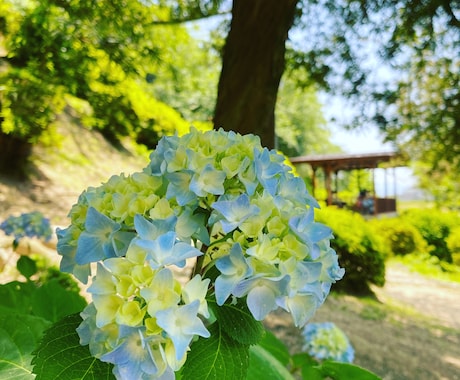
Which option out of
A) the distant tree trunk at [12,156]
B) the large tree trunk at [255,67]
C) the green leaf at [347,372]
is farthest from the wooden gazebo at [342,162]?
the green leaf at [347,372]

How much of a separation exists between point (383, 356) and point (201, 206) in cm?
478

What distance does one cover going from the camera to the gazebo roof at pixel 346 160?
19594 mm

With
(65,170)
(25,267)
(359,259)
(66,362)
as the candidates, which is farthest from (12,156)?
(66,362)

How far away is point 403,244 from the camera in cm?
1333

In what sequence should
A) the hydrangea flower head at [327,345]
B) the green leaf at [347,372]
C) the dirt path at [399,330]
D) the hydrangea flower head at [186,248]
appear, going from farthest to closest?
the dirt path at [399,330] → the hydrangea flower head at [327,345] → the green leaf at [347,372] → the hydrangea flower head at [186,248]

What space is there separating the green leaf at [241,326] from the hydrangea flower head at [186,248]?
22 mm

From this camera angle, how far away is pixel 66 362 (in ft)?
1.73

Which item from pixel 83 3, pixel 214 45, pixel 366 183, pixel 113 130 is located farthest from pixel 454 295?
pixel 366 183

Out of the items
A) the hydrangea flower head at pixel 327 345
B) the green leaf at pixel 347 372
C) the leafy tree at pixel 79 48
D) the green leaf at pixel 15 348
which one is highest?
the leafy tree at pixel 79 48

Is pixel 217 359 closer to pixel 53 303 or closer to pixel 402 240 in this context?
pixel 53 303

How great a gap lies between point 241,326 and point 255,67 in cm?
223

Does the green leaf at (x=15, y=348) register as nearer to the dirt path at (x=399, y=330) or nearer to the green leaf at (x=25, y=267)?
the green leaf at (x=25, y=267)

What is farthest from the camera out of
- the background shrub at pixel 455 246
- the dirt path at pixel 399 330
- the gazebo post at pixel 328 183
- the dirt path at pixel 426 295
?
the gazebo post at pixel 328 183

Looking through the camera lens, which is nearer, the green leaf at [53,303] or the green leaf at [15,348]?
the green leaf at [15,348]
